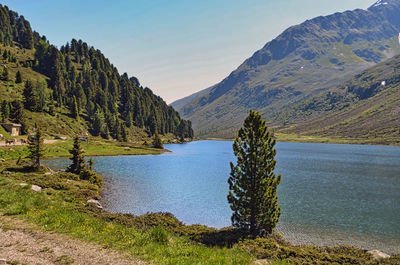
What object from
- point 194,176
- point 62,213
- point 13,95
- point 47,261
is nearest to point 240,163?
point 62,213

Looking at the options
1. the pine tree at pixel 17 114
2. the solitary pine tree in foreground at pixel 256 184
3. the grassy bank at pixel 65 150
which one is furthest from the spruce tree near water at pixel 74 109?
the solitary pine tree in foreground at pixel 256 184

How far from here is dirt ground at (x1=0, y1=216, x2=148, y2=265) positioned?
12195 millimetres

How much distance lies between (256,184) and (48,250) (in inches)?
850

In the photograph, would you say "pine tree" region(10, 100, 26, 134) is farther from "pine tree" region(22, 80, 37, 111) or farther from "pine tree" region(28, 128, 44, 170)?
"pine tree" region(28, 128, 44, 170)

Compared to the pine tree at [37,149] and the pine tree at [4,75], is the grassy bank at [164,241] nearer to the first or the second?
the pine tree at [37,149]

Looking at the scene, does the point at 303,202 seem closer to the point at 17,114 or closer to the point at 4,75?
the point at 17,114

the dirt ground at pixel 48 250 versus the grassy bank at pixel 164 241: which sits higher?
the dirt ground at pixel 48 250

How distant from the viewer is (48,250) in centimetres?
1324

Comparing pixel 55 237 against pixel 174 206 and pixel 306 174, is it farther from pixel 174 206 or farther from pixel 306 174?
pixel 306 174

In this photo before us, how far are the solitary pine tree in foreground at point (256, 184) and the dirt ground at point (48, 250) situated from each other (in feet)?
58.5

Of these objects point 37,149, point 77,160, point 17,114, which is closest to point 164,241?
point 77,160

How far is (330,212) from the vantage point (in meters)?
43.8

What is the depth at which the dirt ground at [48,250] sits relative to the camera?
40.0ft

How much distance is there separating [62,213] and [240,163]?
18.8 metres
